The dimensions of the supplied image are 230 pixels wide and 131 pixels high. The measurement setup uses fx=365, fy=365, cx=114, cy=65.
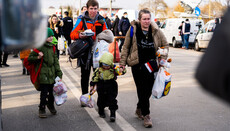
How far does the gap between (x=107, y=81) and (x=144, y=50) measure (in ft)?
2.72

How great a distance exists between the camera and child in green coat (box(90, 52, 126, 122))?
5.74 m

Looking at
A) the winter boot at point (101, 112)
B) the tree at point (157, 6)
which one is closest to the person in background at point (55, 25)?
the winter boot at point (101, 112)

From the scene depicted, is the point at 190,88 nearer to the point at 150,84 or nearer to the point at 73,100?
the point at 73,100

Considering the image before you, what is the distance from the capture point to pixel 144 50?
213 inches

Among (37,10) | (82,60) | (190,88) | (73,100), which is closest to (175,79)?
(190,88)

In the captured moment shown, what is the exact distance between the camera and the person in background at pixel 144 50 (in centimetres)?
540

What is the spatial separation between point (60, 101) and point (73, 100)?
4.61ft

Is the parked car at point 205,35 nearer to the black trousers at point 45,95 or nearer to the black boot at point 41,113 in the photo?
the black trousers at point 45,95

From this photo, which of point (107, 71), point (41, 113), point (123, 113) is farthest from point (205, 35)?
point (41, 113)

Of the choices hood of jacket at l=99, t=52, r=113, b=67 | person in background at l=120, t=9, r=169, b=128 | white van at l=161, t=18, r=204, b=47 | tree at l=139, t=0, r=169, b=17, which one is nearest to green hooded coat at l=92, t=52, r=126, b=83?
hood of jacket at l=99, t=52, r=113, b=67

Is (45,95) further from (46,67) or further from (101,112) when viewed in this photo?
(101,112)

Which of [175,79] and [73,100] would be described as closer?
[73,100]

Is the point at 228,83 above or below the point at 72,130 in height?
above

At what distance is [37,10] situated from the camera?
4.06ft
